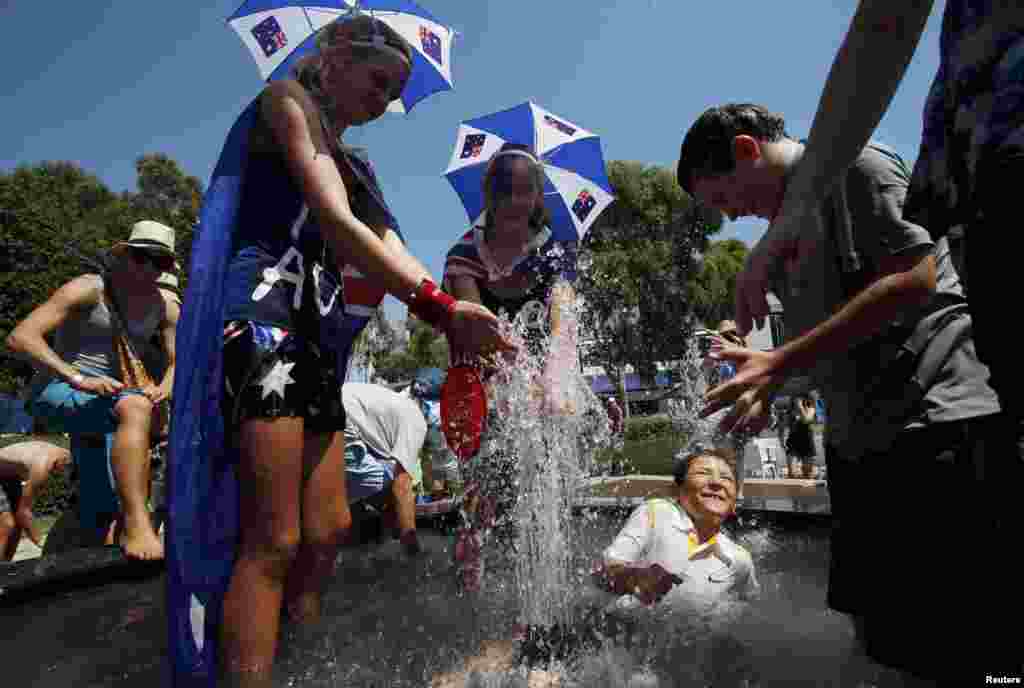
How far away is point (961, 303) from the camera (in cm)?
158

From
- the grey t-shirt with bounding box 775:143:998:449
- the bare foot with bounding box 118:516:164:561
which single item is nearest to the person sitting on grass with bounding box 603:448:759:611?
the grey t-shirt with bounding box 775:143:998:449

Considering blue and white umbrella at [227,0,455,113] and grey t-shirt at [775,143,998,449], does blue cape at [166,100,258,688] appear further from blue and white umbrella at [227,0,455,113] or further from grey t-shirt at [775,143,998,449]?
blue and white umbrella at [227,0,455,113]

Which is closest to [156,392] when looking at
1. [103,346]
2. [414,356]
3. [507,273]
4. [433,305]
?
[103,346]

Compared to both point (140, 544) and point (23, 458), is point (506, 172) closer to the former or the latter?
point (140, 544)

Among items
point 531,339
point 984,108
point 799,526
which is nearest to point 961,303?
point 984,108

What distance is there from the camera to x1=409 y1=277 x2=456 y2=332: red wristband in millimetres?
1547

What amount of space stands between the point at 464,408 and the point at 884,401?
1.57m

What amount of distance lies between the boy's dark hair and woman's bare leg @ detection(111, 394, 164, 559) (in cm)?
305

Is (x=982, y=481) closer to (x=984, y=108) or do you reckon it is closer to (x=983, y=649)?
(x=983, y=649)

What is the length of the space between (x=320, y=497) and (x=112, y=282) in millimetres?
2649

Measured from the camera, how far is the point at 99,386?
337 cm

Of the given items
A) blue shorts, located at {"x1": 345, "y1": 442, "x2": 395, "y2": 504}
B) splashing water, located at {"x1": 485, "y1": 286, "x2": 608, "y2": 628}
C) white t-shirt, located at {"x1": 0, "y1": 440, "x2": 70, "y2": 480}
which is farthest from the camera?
white t-shirt, located at {"x1": 0, "y1": 440, "x2": 70, "y2": 480}

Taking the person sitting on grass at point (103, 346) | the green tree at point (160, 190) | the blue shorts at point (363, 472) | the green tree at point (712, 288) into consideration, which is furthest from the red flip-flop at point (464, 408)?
the green tree at point (160, 190)

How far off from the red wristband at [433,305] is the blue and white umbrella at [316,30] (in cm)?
291
